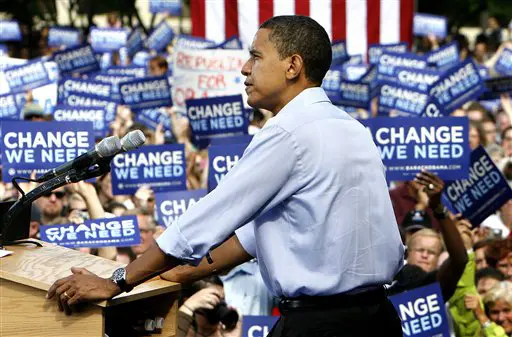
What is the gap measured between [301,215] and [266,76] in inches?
18.4

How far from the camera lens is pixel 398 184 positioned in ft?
34.8

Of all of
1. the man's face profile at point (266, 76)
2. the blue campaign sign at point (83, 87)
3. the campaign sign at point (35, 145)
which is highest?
the man's face profile at point (266, 76)

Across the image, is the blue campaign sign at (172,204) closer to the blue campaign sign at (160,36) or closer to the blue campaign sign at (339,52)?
the blue campaign sign at (339,52)

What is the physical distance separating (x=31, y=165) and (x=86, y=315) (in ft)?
13.8

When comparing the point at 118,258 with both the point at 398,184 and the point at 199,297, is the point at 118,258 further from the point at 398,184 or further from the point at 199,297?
the point at 398,184

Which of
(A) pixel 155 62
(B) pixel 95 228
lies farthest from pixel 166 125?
(B) pixel 95 228

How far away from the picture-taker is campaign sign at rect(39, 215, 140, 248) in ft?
23.2

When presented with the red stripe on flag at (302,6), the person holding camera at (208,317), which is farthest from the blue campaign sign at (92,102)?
the person holding camera at (208,317)

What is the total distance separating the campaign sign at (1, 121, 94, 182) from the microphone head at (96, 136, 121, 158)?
3925 millimetres

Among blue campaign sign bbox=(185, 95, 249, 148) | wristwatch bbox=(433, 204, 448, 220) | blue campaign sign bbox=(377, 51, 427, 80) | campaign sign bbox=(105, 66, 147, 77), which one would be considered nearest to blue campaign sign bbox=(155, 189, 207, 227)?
wristwatch bbox=(433, 204, 448, 220)

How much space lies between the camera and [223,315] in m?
6.84

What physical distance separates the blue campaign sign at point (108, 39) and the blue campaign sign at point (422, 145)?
40.6 feet

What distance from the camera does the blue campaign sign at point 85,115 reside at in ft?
40.6

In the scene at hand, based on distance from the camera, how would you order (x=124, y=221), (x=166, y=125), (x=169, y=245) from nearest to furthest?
(x=169, y=245), (x=124, y=221), (x=166, y=125)
